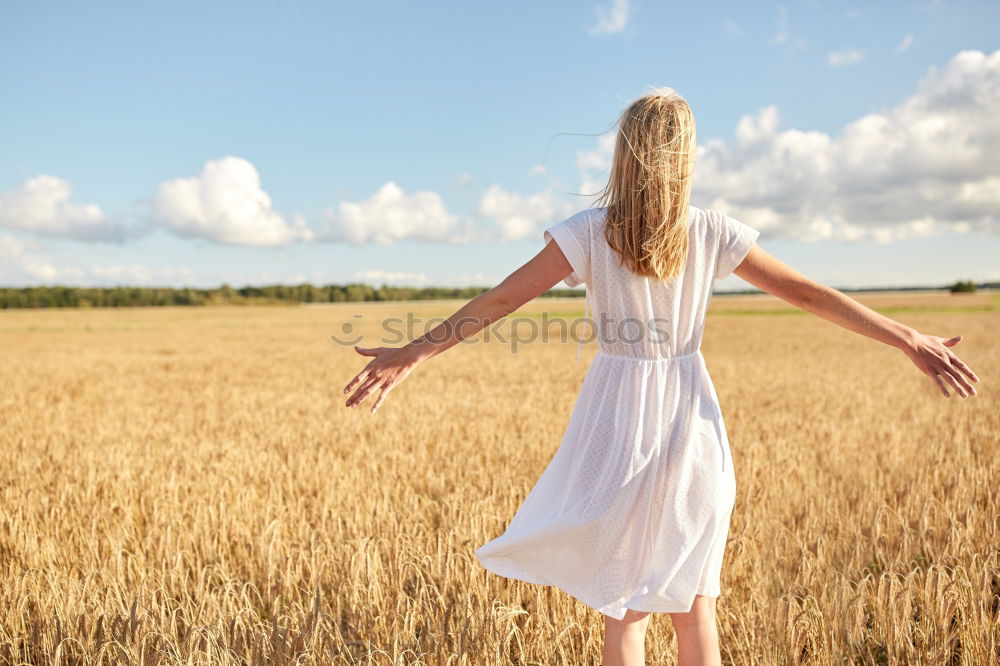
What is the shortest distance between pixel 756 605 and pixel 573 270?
2082 millimetres

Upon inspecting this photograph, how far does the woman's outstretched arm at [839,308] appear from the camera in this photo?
6.87 feet

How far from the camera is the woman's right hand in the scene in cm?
212

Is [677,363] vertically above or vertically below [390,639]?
above

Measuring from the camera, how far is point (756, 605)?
3.04 m

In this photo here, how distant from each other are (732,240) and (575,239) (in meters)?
0.52

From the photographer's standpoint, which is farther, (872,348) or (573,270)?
(872,348)

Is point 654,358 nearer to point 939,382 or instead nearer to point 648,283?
point 648,283

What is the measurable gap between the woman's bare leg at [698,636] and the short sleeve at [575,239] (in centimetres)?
110

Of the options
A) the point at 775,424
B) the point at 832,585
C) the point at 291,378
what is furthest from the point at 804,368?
the point at 832,585

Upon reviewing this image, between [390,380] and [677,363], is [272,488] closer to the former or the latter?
[390,380]

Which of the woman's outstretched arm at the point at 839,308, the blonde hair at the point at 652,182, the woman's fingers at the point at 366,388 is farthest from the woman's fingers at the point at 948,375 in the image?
the woman's fingers at the point at 366,388

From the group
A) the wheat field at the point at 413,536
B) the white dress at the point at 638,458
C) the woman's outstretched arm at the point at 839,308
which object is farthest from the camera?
the wheat field at the point at 413,536

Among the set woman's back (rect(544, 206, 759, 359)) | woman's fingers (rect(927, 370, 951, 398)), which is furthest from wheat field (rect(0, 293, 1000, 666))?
woman's back (rect(544, 206, 759, 359))

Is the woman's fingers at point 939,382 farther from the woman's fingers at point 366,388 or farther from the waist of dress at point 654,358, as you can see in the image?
the woman's fingers at point 366,388
